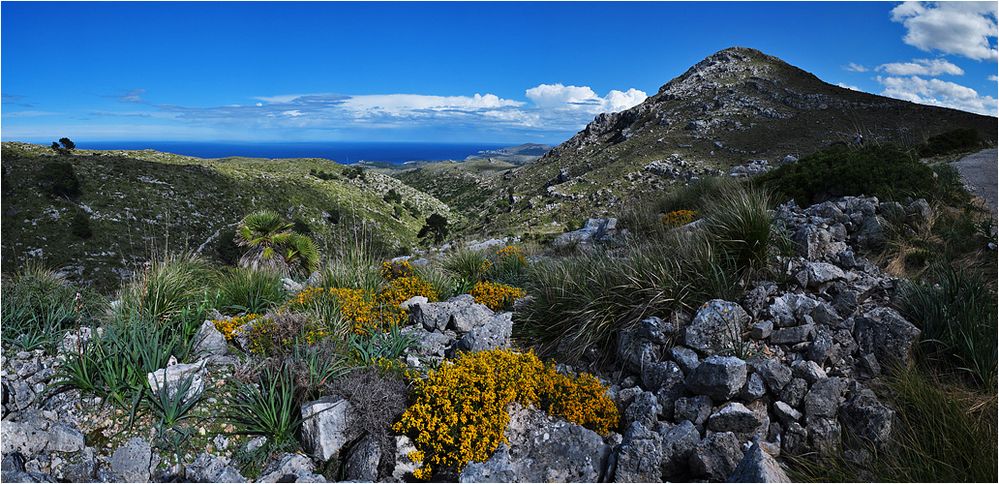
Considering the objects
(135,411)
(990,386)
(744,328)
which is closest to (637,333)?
(744,328)

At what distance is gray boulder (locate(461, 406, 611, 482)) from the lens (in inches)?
161

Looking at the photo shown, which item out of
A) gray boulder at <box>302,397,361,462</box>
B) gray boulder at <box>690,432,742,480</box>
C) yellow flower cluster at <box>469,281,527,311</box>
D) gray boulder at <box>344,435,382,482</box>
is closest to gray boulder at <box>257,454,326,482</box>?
gray boulder at <box>302,397,361,462</box>

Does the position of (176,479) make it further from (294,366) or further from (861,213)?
(861,213)

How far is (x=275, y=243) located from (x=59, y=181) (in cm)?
4668

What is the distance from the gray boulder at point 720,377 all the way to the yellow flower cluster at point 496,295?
10.8 feet

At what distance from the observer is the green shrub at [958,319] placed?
165 inches

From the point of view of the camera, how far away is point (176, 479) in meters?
4.09

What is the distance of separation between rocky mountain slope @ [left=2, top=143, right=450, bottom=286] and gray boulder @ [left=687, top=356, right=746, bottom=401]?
88.4ft

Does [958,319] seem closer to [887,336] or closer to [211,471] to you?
[887,336]

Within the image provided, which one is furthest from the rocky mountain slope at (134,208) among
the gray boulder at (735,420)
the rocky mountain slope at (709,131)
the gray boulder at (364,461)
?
the gray boulder at (735,420)

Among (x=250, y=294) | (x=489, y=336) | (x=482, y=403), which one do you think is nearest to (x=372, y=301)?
(x=489, y=336)

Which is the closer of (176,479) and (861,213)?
(176,479)

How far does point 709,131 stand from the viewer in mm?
56250

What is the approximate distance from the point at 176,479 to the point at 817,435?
16.7 feet
